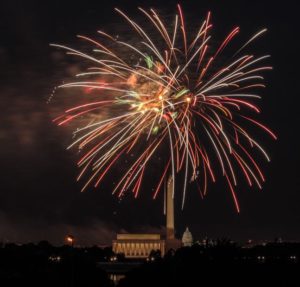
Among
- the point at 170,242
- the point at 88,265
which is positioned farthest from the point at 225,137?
the point at 170,242

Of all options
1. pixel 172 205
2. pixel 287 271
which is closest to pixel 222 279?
pixel 287 271

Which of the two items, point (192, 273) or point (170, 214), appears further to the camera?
point (170, 214)

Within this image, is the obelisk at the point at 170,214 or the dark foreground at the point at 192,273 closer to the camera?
the dark foreground at the point at 192,273

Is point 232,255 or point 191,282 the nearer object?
point 191,282

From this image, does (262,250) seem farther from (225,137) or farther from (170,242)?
(170,242)

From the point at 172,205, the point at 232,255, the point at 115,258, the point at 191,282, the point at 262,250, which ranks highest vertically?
the point at 172,205

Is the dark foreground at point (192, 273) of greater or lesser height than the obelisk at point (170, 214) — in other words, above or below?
below

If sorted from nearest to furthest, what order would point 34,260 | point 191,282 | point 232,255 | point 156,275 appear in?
1. point 191,282
2. point 156,275
3. point 232,255
4. point 34,260

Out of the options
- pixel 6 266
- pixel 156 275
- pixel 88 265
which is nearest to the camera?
pixel 156 275

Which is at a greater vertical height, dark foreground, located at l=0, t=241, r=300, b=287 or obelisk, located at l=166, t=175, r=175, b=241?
obelisk, located at l=166, t=175, r=175, b=241

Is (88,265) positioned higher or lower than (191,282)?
higher

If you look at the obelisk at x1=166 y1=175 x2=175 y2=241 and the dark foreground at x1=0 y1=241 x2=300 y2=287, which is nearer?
the dark foreground at x1=0 y1=241 x2=300 y2=287
